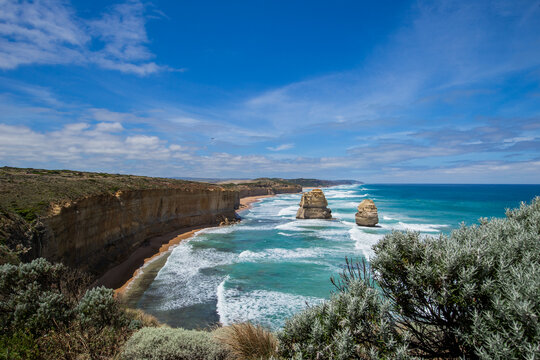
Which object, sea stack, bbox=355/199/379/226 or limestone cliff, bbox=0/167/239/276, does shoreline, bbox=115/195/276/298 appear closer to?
limestone cliff, bbox=0/167/239/276

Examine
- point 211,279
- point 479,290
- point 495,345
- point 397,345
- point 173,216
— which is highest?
point 479,290

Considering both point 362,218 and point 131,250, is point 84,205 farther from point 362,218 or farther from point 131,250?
point 362,218

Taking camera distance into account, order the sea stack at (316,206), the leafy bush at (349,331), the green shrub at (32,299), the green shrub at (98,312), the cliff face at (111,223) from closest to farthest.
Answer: the leafy bush at (349,331), the green shrub at (32,299), the green shrub at (98,312), the cliff face at (111,223), the sea stack at (316,206)

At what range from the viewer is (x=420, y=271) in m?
3.66

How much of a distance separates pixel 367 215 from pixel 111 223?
29230mm

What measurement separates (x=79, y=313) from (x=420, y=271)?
730cm

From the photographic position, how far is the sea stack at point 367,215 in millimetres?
35812

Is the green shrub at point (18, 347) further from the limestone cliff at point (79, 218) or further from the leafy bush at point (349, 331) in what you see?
the limestone cliff at point (79, 218)

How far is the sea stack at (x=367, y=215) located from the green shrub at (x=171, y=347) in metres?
33.1

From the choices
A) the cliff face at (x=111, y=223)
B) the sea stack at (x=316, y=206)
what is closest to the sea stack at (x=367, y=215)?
the sea stack at (x=316, y=206)

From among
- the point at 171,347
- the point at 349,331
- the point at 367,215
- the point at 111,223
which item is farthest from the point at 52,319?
the point at 367,215

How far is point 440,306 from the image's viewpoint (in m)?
3.62

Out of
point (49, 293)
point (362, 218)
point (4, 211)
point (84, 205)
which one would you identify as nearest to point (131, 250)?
point (84, 205)

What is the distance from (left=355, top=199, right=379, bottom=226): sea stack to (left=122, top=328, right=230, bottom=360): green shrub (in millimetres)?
33149
